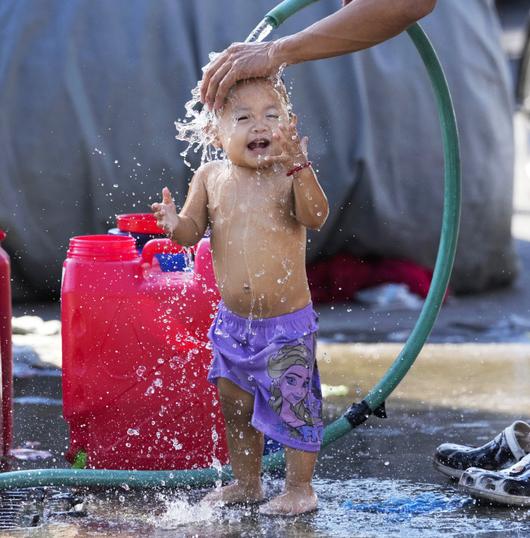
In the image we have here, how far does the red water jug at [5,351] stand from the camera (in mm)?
3922

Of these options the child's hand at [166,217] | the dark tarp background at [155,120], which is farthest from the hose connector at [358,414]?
the dark tarp background at [155,120]

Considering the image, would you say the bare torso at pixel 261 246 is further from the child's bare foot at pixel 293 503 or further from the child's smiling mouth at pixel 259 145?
the child's bare foot at pixel 293 503

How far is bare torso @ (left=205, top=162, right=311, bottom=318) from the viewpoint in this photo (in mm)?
3475

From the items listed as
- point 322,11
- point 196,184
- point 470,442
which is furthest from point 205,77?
point 322,11

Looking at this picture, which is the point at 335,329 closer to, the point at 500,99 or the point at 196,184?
the point at 500,99

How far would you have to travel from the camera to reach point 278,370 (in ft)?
11.2

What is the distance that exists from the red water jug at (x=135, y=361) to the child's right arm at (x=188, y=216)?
0.99 feet

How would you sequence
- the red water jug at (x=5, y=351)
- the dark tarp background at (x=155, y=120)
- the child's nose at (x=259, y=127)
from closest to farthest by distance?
1. the child's nose at (x=259, y=127)
2. the red water jug at (x=5, y=351)
3. the dark tarp background at (x=155, y=120)

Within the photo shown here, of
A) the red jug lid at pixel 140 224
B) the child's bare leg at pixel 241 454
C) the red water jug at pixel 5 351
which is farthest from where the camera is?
the red jug lid at pixel 140 224

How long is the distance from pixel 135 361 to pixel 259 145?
2.76 feet

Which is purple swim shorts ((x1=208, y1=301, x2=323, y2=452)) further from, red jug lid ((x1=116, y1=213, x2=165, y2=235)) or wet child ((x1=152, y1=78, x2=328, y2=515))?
red jug lid ((x1=116, y1=213, x2=165, y2=235))

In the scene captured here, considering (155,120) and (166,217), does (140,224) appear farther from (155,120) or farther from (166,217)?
(155,120)

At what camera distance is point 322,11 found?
7223mm

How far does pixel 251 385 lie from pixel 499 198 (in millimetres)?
4576
